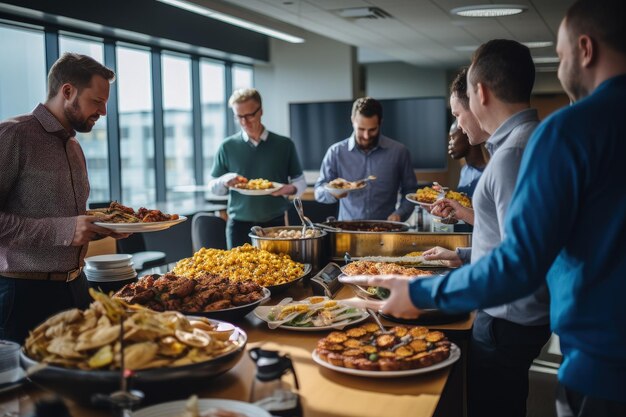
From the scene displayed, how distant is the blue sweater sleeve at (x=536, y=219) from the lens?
1197mm

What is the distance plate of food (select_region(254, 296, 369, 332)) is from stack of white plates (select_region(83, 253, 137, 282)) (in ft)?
2.30

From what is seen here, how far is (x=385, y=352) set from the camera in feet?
5.51

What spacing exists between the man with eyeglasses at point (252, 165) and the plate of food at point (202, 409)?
303 centimetres

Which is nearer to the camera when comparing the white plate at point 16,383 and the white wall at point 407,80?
the white plate at point 16,383

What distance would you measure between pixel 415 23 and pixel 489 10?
40.7 inches

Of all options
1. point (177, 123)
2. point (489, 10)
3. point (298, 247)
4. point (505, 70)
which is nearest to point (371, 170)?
point (298, 247)

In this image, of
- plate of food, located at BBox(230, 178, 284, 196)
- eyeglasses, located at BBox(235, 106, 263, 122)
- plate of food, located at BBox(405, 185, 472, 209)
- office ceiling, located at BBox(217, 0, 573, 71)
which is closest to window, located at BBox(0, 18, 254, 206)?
office ceiling, located at BBox(217, 0, 573, 71)

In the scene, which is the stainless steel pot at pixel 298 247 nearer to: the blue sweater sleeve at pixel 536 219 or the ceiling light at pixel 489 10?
the blue sweater sleeve at pixel 536 219

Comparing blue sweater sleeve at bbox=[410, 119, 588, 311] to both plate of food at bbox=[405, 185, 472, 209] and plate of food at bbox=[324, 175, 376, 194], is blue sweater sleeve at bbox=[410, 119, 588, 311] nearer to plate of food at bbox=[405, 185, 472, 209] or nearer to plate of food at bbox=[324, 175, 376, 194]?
plate of food at bbox=[405, 185, 472, 209]

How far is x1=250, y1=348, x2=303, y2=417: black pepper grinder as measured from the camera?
49.0 inches

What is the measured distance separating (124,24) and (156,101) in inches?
48.9

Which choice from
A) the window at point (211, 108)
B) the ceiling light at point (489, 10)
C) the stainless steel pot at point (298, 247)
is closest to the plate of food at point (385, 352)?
the stainless steel pot at point (298, 247)

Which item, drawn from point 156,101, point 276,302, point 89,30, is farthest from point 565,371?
point 156,101

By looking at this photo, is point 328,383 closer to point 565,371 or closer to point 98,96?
point 565,371
